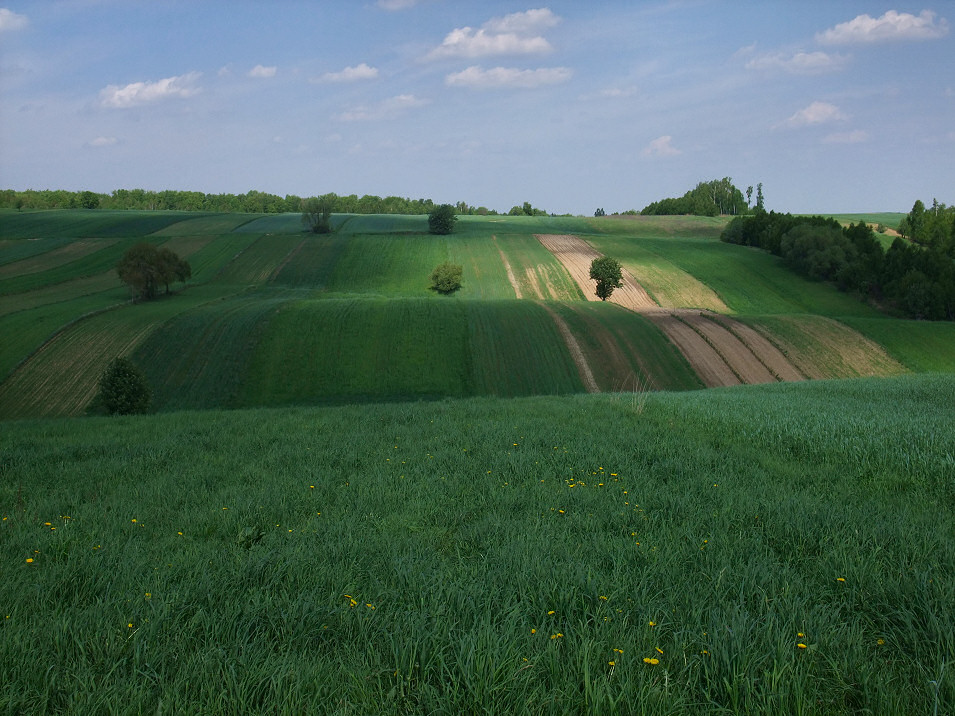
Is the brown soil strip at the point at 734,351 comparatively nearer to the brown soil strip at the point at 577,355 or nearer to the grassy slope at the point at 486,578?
the brown soil strip at the point at 577,355

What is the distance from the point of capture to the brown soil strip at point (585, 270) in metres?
69.6

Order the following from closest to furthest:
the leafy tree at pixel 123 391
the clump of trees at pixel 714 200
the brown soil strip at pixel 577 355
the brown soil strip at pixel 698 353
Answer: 1. the leafy tree at pixel 123 391
2. the brown soil strip at pixel 577 355
3. the brown soil strip at pixel 698 353
4. the clump of trees at pixel 714 200

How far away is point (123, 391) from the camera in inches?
1094

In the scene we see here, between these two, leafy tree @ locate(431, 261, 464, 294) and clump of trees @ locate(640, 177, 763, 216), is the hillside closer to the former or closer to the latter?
leafy tree @ locate(431, 261, 464, 294)

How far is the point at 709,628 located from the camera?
412 centimetres

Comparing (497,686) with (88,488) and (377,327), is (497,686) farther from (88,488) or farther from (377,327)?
(377,327)

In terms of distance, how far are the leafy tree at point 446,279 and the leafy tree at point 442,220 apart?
3244 cm

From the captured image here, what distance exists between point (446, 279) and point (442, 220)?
3445cm

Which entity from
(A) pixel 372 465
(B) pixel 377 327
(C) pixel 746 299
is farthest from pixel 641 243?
(A) pixel 372 465

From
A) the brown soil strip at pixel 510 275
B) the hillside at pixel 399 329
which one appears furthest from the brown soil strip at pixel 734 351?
the brown soil strip at pixel 510 275

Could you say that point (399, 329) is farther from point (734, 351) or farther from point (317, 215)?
point (317, 215)

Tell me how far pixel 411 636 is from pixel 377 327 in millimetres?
43811

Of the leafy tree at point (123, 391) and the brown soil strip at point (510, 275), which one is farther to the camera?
the brown soil strip at point (510, 275)

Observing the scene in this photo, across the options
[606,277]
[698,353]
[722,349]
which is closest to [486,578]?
[698,353]
